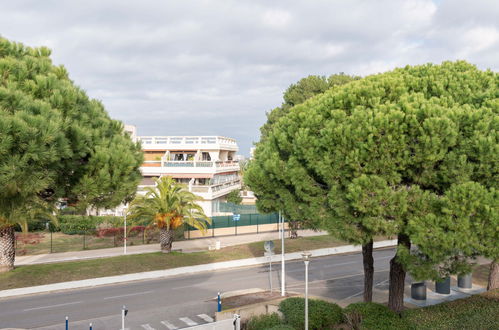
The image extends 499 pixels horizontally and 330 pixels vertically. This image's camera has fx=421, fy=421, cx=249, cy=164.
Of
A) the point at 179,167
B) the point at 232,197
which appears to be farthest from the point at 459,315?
the point at 232,197

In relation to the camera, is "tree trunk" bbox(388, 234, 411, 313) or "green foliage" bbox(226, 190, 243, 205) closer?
"tree trunk" bbox(388, 234, 411, 313)

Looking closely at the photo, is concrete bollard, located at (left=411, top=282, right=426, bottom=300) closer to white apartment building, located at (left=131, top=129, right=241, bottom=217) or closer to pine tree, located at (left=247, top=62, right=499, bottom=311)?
pine tree, located at (left=247, top=62, right=499, bottom=311)

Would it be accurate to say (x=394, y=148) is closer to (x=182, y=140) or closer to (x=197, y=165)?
(x=197, y=165)

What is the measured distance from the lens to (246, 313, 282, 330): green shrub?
47.5 feet

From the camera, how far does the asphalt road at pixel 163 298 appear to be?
17.5m

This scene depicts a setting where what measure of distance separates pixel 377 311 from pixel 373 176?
5467 mm

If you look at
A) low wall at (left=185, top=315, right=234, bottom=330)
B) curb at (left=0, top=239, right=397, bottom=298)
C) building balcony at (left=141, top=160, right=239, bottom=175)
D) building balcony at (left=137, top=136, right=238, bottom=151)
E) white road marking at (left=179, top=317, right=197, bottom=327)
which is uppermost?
building balcony at (left=137, top=136, right=238, bottom=151)

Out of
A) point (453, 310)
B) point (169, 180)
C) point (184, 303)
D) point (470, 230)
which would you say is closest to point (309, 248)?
point (169, 180)

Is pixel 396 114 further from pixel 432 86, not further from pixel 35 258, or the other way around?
pixel 35 258

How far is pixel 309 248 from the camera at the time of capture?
33781 millimetres

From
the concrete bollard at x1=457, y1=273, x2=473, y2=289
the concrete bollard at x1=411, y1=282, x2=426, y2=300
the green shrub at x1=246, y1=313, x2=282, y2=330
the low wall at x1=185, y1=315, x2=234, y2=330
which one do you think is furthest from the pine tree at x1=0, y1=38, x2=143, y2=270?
the concrete bollard at x1=457, y1=273, x2=473, y2=289

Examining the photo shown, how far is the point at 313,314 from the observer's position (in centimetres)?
1448

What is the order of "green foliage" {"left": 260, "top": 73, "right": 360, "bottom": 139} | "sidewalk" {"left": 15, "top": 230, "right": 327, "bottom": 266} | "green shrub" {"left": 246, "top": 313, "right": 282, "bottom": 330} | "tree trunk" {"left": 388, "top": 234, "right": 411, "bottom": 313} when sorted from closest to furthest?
1. "green shrub" {"left": 246, "top": 313, "right": 282, "bottom": 330}
2. "tree trunk" {"left": 388, "top": 234, "right": 411, "bottom": 313}
3. "sidewalk" {"left": 15, "top": 230, "right": 327, "bottom": 266}
4. "green foliage" {"left": 260, "top": 73, "right": 360, "bottom": 139}

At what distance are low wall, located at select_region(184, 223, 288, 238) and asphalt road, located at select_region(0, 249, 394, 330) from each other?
9.55 m
